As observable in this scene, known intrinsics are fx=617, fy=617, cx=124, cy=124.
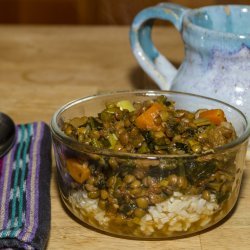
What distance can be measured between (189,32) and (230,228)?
0.30 meters

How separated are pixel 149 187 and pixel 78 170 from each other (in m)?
0.09

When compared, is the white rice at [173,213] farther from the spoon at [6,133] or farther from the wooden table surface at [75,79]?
the spoon at [6,133]

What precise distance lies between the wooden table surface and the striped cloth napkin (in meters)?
0.03

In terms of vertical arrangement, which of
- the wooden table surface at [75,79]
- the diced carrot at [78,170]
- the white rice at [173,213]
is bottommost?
the wooden table surface at [75,79]

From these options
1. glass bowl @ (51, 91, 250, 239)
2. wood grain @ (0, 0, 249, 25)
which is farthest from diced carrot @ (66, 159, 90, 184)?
wood grain @ (0, 0, 249, 25)

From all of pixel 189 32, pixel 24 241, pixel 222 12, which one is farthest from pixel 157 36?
pixel 24 241

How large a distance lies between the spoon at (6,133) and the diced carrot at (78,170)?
21cm

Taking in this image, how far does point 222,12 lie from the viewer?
1.00m

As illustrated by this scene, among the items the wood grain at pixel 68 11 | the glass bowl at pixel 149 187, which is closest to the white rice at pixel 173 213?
the glass bowl at pixel 149 187

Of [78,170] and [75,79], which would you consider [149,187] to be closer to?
[78,170]

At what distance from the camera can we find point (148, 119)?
751mm

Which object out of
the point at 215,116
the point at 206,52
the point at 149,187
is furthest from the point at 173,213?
the point at 206,52

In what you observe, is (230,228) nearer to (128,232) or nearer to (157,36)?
(128,232)

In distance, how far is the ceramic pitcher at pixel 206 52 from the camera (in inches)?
34.3
